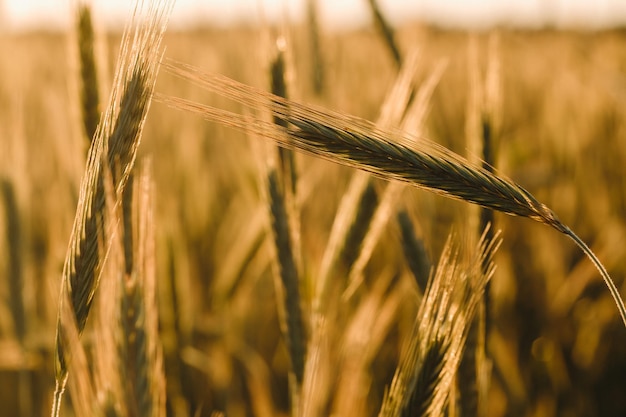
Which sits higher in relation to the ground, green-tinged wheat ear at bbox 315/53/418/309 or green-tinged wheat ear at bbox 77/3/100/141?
green-tinged wheat ear at bbox 77/3/100/141

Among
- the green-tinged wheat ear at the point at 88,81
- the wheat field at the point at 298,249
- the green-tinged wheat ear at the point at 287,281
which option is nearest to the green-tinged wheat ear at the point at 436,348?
the wheat field at the point at 298,249

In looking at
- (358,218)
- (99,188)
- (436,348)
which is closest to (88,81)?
(99,188)

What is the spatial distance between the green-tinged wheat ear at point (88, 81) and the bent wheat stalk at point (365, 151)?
0.76 ft

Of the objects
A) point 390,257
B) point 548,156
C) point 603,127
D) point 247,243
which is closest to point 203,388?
point 247,243

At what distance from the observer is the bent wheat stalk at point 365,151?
0.50 metres

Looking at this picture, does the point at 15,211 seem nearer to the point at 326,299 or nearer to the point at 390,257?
the point at 326,299

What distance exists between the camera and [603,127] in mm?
2676

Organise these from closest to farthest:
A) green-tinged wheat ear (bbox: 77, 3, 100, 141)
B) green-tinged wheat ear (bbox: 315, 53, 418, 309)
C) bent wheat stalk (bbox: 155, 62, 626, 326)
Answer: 1. bent wheat stalk (bbox: 155, 62, 626, 326)
2. green-tinged wheat ear (bbox: 77, 3, 100, 141)
3. green-tinged wheat ear (bbox: 315, 53, 418, 309)

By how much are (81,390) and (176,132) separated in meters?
1.73

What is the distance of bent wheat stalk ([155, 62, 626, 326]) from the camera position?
1.63 ft

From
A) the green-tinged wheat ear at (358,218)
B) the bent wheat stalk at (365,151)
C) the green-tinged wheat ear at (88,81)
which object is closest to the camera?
the bent wheat stalk at (365,151)

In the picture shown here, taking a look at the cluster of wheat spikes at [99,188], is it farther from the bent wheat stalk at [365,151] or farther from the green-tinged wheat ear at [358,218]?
the green-tinged wheat ear at [358,218]

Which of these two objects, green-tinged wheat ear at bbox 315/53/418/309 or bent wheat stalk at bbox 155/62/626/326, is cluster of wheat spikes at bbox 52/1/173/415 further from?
green-tinged wheat ear at bbox 315/53/418/309

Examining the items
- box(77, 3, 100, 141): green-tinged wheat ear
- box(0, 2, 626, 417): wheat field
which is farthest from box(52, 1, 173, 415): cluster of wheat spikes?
box(77, 3, 100, 141): green-tinged wheat ear
